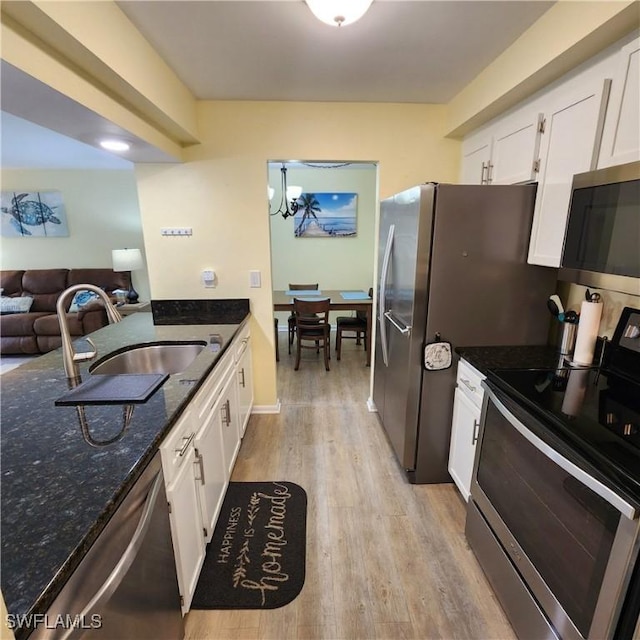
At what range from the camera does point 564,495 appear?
109 centimetres

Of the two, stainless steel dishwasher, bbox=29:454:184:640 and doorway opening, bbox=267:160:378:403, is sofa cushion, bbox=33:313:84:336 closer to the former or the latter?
doorway opening, bbox=267:160:378:403

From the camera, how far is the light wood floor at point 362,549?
4.59 feet

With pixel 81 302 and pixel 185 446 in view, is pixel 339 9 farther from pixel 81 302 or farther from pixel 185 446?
pixel 81 302

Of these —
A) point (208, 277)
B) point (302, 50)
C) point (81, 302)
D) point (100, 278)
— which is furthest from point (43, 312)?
point (302, 50)

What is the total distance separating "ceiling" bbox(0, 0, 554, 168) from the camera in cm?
143

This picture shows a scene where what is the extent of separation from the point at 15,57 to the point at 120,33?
1.82 ft

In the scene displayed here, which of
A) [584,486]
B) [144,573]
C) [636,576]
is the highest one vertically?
[584,486]

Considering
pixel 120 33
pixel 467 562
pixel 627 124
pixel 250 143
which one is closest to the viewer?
pixel 627 124

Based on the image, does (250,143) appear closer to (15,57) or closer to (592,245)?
(15,57)

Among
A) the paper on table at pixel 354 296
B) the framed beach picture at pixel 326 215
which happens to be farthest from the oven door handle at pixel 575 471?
the framed beach picture at pixel 326 215

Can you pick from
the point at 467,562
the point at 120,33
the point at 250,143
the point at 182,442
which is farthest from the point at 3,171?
the point at 467,562

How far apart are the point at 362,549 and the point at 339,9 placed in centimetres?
235

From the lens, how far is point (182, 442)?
4.32 feet

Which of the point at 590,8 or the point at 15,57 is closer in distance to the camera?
the point at 15,57
